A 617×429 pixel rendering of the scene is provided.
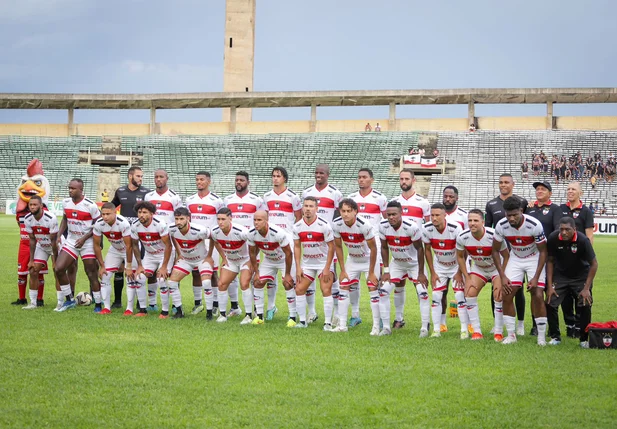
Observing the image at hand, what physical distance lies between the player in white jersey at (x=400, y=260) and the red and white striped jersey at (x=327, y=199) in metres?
1.95

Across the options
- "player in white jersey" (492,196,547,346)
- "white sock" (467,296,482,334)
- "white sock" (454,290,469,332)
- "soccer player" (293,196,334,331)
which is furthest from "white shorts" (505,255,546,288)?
"soccer player" (293,196,334,331)

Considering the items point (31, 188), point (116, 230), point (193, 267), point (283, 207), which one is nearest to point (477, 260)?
point (283, 207)

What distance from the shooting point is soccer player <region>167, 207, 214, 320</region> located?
1163cm

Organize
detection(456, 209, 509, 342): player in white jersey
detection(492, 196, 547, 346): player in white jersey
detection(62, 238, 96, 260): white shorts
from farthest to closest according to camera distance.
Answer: detection(62, 238, 96, 260): white shorts < detection(456, 209, 509, 342): player in white jersey < detection(492, 196, 547, 346): player in white jersey

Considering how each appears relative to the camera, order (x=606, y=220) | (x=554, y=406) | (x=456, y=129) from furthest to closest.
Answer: (x=456, y=129) < (x=606, y=220) < (x=554, y=406)

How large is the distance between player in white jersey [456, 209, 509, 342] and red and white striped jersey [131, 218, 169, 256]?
15.1 ft

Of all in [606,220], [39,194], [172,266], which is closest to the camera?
[172,266]

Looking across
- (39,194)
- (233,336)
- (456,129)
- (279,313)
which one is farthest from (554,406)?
(456,129)

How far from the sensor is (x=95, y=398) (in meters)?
6.73

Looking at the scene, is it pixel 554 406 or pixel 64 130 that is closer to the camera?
pixel 554 406

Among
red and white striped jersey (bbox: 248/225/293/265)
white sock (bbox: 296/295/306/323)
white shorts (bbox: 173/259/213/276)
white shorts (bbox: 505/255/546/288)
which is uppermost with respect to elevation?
red and white striped jersey (bbox: 248/225/293/265)

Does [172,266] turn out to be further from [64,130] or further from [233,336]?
[64,130]

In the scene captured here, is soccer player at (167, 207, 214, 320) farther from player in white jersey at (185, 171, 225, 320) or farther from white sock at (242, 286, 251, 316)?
player in white jersey at (185, 171, 225, 320)

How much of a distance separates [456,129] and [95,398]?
5032 centimetres
